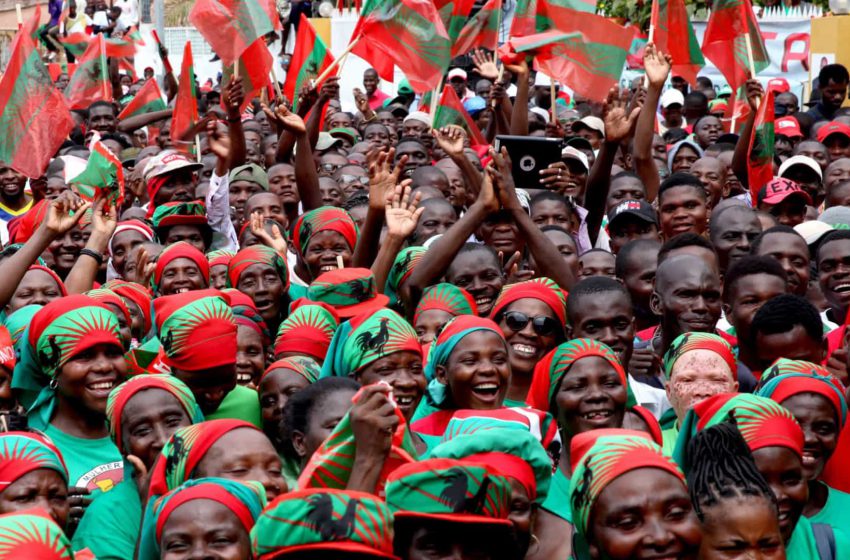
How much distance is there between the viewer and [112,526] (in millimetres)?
4199

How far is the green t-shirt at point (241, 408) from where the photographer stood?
16.8 feet

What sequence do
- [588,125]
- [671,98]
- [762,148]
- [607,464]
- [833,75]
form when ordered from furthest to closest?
[671,98], [833,75], [588,125], [762,148], [607,464]

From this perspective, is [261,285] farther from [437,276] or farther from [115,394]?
[115,394]

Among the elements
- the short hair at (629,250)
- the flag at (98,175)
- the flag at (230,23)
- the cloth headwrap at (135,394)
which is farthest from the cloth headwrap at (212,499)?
the flag at (230,23)

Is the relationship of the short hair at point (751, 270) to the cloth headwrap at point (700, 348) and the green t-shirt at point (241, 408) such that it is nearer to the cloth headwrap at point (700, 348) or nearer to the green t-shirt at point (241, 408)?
the cloth headwrap at point (700, 348)

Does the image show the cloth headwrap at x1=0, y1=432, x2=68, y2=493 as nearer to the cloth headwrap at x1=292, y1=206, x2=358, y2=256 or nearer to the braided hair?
the braided hair

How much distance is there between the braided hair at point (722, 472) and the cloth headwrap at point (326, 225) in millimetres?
3685

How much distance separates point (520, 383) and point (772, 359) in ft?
3.11

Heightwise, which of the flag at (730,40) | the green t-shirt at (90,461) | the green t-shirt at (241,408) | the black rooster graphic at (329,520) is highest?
the flag at (730,40)

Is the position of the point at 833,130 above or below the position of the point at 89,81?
below

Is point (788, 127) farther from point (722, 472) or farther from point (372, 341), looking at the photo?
point (722, 472)

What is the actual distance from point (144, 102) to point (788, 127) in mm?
6142

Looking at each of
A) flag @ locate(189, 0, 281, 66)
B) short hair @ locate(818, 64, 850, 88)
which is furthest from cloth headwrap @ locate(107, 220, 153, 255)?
short hair @ locate(818, 64, 850, 88)

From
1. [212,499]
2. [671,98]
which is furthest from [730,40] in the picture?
[212,499]
